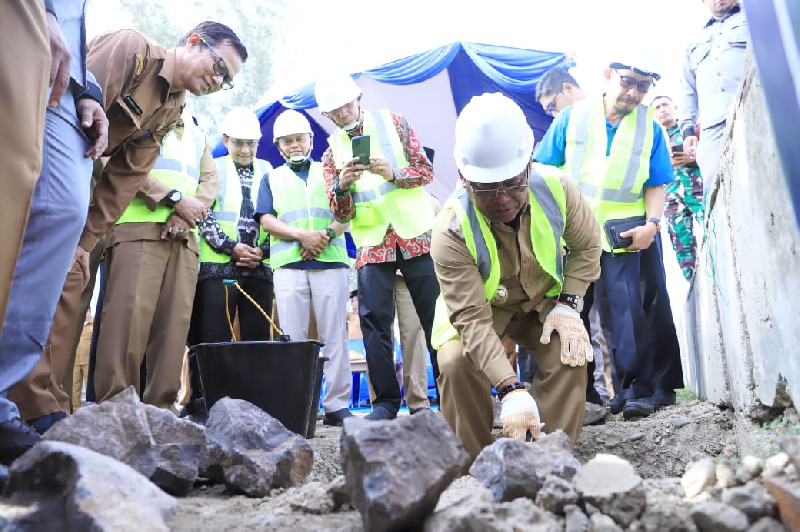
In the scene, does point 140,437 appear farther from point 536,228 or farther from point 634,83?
point 634,83

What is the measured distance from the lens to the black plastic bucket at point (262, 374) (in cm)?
344

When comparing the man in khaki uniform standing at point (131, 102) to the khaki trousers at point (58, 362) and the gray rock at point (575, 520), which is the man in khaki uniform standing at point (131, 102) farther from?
the gray rock at point (575, 520)

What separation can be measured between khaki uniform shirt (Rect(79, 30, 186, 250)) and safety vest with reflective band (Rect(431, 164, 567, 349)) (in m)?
1.39

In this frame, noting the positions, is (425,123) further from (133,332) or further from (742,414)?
(742,414)

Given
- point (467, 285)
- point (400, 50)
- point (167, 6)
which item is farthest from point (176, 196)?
point (167, 6)

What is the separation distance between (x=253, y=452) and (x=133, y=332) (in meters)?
1.81

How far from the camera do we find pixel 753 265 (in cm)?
254

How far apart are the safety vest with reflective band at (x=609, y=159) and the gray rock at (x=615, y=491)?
8.66 feet

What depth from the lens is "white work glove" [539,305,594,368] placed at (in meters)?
2.97

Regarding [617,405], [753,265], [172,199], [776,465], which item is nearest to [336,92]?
[172,199]

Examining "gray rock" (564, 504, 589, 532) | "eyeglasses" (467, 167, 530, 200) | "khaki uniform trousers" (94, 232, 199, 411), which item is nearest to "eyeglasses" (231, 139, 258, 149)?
"khaki uniform trousers" (94, 232, 199, 411)

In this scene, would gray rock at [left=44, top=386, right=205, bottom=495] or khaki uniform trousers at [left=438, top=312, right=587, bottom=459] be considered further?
khaki uniform trousers at [left=438, top=312, right=587, bottom=459]

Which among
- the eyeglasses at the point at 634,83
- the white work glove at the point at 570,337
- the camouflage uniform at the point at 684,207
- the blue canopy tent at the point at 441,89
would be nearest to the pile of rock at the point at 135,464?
the white work glove at the point at 570,337

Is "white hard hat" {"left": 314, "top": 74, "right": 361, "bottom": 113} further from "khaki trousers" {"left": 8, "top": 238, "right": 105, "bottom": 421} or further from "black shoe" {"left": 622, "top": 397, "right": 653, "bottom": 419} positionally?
"black shoe" {"left": 622, "top": 397, "right": 653, "bottom": 419}
